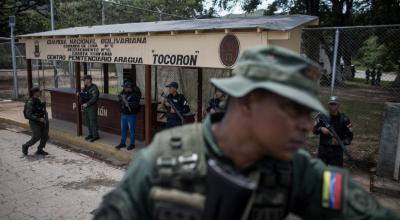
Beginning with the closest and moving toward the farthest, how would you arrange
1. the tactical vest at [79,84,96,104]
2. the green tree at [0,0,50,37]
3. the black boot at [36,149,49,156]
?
the black boot at [36,149,49,156], the tactical vest at [79,84,96,104], the green tree at [0,0,50,37]

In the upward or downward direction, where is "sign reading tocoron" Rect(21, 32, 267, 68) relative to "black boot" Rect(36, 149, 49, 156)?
upward

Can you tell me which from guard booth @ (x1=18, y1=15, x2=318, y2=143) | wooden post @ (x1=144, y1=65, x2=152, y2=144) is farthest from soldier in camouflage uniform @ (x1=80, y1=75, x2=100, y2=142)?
wooden post @ (x1=144, y1=65, x2=152, y2=144)

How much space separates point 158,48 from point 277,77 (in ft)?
20.8

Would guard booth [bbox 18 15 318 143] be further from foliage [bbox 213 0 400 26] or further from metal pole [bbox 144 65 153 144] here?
foliage [bbox 213 0 400 26]

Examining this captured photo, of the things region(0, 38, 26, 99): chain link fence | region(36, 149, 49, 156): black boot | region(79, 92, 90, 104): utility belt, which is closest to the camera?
region(36, 149, 49, 156): black boot

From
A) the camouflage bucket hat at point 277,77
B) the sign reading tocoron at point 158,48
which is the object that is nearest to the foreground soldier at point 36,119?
the sign reading tocoron at point 158,48

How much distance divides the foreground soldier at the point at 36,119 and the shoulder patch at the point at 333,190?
7.73 m

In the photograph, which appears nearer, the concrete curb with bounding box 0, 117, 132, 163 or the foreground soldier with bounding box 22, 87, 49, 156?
the foreground soldier with bounding box 22, 87, 49, 156

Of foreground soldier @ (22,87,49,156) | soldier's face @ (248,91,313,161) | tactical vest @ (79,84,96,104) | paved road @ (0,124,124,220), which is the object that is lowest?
paved road @ (0,124,124,220)

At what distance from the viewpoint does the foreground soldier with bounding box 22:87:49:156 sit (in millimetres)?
8164

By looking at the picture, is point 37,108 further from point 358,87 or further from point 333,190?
point 358,87

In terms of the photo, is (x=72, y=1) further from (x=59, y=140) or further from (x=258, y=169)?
(x=258, y=169)

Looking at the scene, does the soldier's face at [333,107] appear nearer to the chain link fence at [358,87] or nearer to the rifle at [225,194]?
the chain link fence at [358,87]

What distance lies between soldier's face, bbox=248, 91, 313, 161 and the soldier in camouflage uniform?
8260mm
